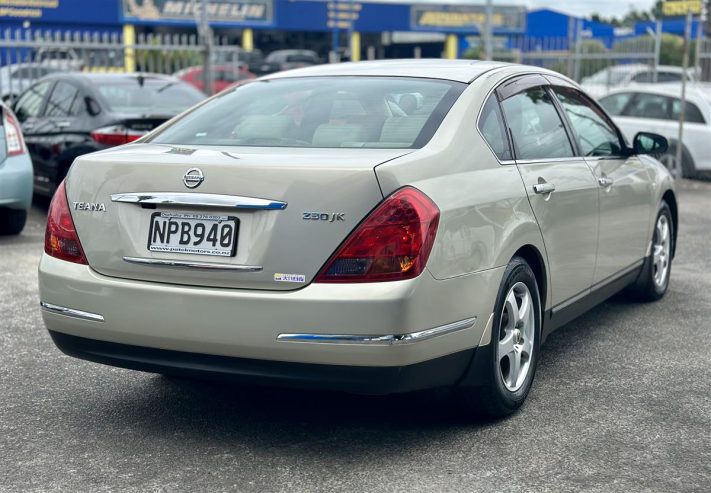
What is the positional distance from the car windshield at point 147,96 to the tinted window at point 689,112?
7.18 metres

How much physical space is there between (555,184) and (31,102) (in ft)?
26.4

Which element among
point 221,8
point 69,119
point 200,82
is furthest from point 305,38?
point 69,119

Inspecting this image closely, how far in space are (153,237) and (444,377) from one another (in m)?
1.20

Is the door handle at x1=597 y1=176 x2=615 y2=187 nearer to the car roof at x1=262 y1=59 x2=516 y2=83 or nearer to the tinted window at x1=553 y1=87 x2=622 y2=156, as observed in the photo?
the tinted window at x1=553 y1=87 x2=622 y2=156

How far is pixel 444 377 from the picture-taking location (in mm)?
3805

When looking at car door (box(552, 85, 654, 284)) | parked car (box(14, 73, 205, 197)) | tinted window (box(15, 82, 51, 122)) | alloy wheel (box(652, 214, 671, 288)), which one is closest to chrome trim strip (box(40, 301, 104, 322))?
car door (box(552, 85, 654, 284))

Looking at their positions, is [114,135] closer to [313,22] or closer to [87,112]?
[87,112]

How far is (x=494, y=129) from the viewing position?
443 centimetres

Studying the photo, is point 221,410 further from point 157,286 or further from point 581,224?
point 581,224

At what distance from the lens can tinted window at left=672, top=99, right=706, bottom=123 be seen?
1436 centimetres

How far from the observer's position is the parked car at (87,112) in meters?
9.61

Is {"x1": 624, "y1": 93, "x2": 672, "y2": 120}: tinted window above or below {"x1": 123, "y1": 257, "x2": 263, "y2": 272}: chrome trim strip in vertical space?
below

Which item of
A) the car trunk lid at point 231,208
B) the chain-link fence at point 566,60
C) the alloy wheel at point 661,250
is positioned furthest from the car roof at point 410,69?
the chain-link fence at point 566,60

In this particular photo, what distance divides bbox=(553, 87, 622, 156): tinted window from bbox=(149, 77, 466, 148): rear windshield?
1245mm
